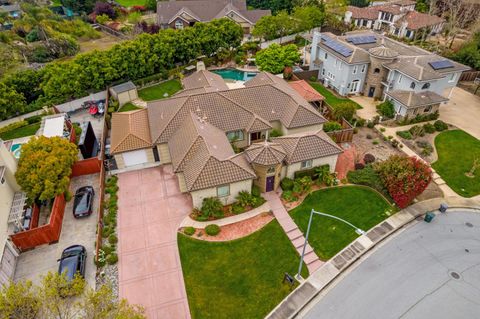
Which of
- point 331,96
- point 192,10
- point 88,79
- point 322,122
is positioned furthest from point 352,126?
point 192,10

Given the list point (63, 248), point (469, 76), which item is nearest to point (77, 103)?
point (63, 248)

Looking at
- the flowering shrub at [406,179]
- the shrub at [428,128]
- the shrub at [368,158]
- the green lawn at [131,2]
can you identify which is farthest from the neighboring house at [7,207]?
the green lawn at [131,2]

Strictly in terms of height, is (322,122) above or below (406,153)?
above

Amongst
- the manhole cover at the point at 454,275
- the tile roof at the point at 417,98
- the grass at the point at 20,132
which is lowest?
the manhole cover at the point at 454,275

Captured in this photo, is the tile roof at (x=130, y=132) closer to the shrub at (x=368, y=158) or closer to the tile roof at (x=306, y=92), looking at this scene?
the tile roof at (x=306, y=92)

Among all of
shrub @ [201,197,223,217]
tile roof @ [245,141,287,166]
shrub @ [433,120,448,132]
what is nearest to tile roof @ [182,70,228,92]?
tile roof @ [245,141,287,166]

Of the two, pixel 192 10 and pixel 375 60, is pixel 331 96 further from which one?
pixel 192 10
